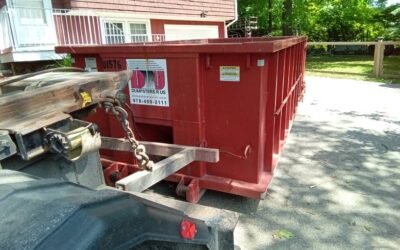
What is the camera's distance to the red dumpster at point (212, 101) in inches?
124

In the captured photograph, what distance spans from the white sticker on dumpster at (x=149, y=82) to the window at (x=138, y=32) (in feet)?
35.6

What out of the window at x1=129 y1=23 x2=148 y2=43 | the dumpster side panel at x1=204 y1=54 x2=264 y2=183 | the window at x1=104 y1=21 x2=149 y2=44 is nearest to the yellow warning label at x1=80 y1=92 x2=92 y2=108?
the dumpster side panel at x1=204 y1=54 x2=264 y2=183

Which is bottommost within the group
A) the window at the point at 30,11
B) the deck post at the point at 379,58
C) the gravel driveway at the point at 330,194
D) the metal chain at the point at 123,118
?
the gravel driveway at the point at 330,194

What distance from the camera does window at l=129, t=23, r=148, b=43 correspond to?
1407 centimetres

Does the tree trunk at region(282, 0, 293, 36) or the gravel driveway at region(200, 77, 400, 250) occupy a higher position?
the tree trunk at region(282, 0, 293, 36)

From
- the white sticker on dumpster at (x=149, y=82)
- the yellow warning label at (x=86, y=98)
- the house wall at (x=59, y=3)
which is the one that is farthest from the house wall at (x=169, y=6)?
the yellow warning label at (x=86, y=98)

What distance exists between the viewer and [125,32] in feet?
45.6

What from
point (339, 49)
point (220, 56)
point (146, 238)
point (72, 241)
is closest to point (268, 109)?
point (220, 56)

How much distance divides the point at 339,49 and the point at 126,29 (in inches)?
725

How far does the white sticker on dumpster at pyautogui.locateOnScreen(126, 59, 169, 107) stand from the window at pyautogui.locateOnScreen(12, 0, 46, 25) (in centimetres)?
817

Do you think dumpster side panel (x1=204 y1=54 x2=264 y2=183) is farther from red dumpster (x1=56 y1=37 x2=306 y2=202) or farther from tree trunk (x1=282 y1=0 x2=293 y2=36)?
tree trunk (x1=282 y1=0 x2=293 y2=36)

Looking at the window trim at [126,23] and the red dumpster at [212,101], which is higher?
the window trim at [126,23]

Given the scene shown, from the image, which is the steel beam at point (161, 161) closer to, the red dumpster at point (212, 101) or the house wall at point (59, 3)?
the red dumpster at point (212, 101)

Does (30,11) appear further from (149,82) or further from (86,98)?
(86,98)
